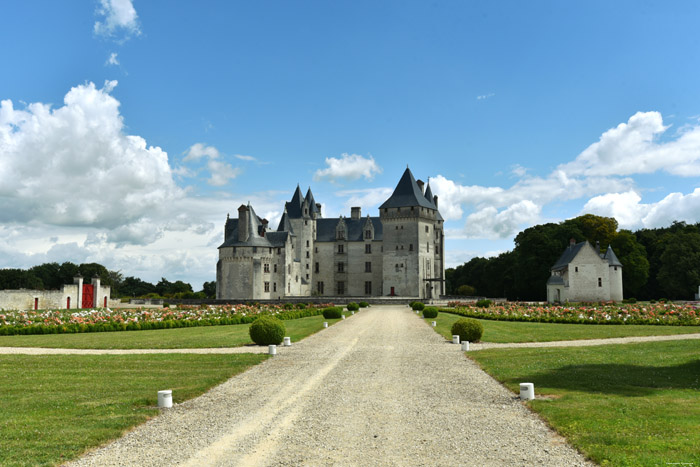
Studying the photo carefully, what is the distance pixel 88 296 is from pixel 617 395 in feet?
159

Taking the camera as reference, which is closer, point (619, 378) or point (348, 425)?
point (348, 425)

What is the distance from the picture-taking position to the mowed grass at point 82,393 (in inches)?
290

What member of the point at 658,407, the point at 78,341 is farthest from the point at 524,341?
the point at 78,341

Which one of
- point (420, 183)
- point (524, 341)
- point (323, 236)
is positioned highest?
point (420, 183)

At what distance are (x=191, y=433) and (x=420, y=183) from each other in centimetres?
7221

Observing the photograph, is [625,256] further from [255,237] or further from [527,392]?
[527,392]

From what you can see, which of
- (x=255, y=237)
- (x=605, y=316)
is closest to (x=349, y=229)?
(x=255, y=237)

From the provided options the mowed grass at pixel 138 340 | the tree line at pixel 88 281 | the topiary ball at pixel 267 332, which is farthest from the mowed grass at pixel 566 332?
the tree line at pixel 88 281

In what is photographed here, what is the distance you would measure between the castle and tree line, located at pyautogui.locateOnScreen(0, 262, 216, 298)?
44.8 ft

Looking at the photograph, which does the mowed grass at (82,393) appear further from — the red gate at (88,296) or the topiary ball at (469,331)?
the red gate at (88,296)

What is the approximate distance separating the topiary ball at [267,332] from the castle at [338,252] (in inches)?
1771

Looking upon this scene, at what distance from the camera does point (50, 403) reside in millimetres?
9742

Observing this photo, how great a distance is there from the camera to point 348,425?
8.19 meters

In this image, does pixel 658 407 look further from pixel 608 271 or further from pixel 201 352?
pixel 608 271
